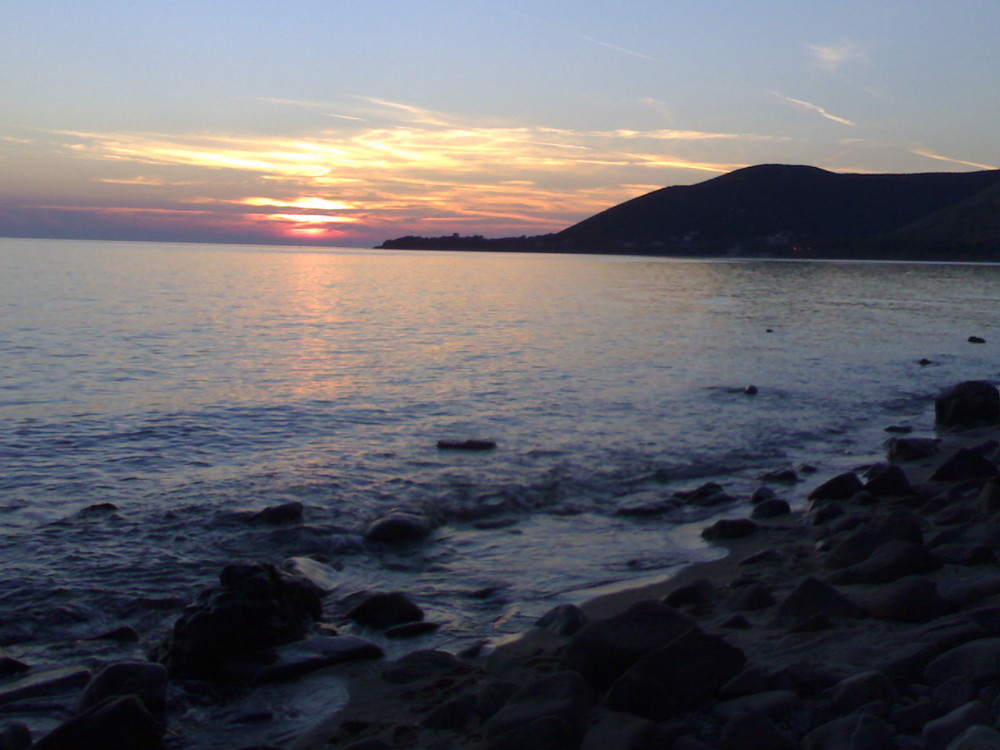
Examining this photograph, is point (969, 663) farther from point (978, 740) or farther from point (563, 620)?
point (563, 620)

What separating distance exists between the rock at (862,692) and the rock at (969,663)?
330 mm

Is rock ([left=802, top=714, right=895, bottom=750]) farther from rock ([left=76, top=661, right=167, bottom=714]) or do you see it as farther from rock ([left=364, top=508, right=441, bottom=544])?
rock ([left=364, top=508, right=441, bottom=544])

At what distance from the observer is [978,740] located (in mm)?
3740

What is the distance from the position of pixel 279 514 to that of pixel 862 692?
7479 mm

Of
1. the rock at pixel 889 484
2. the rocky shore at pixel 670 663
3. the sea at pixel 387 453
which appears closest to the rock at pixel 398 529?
the sea at pixel 387 453

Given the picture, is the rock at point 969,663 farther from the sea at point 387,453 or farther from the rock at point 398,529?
the rock at point 398,529

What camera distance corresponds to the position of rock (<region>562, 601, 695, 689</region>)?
5.53 metres

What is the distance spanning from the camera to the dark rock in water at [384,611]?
737cm

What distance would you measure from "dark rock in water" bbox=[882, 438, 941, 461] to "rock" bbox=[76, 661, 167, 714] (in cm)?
1179

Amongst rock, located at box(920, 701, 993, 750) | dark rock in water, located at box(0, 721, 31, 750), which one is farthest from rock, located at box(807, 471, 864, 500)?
dark rock in water, located at box(0, 721, 31, 750)

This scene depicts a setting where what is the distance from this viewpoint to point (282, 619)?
6965 millimetres

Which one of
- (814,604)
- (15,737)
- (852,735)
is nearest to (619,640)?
(852,735)

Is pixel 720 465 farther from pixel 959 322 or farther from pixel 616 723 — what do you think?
pixel 959 322

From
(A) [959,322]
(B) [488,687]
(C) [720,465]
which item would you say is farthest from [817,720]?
(A) [959,322]
